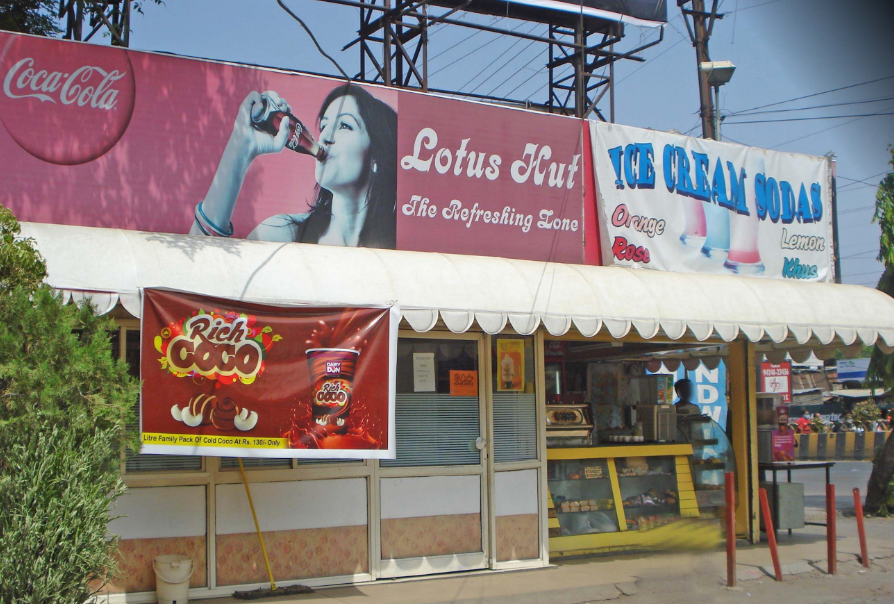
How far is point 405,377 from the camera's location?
879cm

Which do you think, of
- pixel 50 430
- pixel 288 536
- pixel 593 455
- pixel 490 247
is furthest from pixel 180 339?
pixel 593 455

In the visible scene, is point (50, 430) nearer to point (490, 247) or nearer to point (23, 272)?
point (23, 272)

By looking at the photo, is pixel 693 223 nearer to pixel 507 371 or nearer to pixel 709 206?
pixel 709 206

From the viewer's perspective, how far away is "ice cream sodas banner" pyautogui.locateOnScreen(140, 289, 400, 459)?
6.68 metres

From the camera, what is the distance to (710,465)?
11.1 meters

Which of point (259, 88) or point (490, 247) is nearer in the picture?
point (259, 88)

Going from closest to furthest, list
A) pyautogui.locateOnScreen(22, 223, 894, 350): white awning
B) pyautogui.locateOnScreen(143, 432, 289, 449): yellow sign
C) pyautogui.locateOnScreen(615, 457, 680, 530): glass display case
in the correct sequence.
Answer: pyautogui.locateOnScreen(143, 432, 289, 449): yellow sign < pyautogui.locateOnScreen(22, 223, 894, 350): white awning < pyautogui.locateOnScreen(615, 457, 680, 530): glass display case

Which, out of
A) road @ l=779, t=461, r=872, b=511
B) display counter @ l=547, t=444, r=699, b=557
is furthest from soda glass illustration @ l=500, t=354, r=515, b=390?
road @ l=779, t=461, r=872, b=511

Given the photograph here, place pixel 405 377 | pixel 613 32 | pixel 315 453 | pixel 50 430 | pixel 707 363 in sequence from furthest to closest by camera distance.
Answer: pixel 613 32, pixel 707 363, pixel 405 377, pixel 315 453, pixel 50 430

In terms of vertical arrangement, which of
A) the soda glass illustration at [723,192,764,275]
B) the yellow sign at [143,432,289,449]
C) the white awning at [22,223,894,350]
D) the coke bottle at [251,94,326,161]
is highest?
the coke bottle at [251,94,326,161]

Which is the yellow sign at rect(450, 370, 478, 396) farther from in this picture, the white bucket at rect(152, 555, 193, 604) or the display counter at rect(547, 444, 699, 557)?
the white bucket at rect(152, 555, 193, 604)

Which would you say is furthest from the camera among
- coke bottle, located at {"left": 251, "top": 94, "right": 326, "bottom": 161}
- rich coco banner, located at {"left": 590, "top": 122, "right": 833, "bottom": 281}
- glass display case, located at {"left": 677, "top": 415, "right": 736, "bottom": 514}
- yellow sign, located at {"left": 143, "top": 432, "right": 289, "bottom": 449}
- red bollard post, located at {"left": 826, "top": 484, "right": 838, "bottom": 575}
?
glass display case, located at {"left": 677, "top": 415, "right": 736, "bottom": 514}

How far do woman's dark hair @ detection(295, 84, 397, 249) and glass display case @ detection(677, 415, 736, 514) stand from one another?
5.08 meters

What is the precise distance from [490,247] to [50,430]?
17.7 feet
